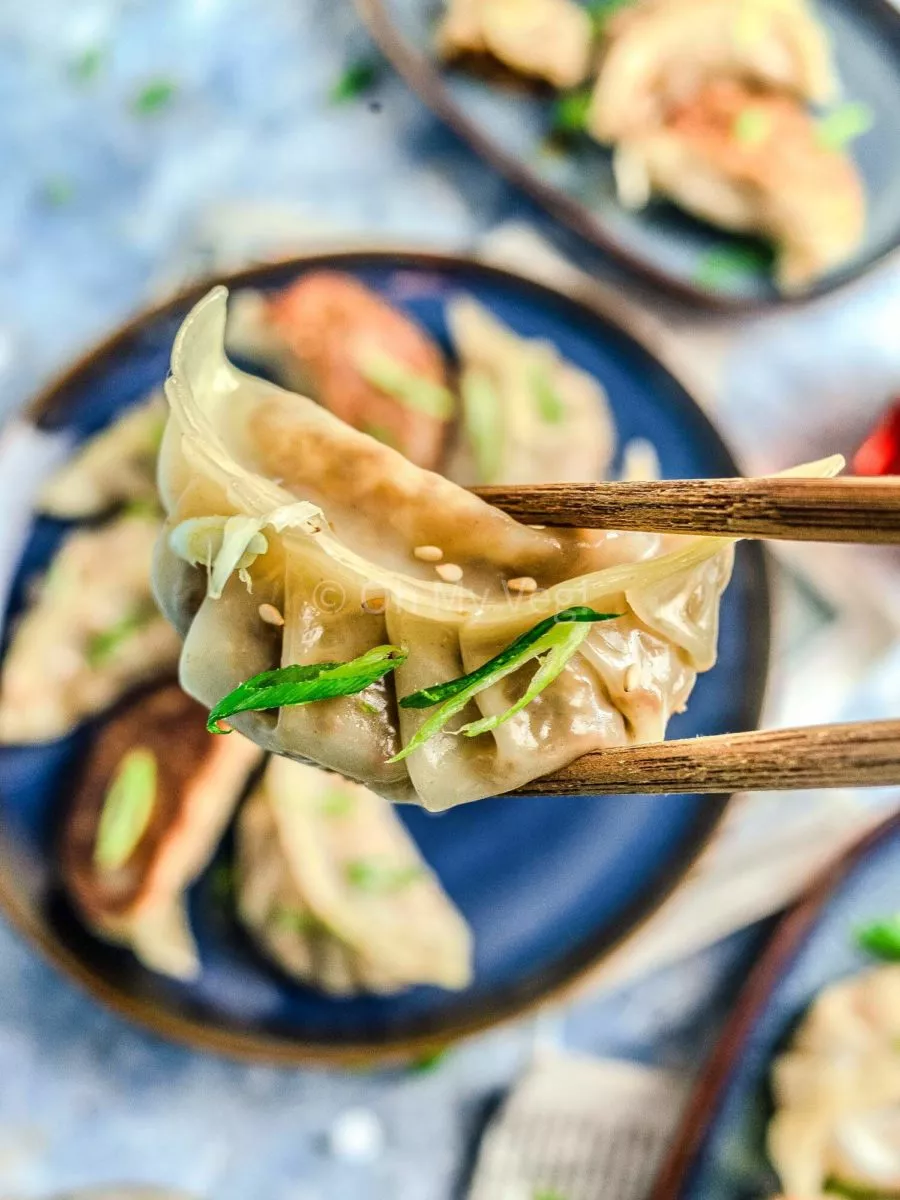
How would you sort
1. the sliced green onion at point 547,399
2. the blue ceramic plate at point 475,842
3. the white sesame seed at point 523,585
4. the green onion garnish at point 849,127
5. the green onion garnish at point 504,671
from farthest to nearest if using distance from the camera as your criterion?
1. the green onion garnish at point 849,127
2. the sliced green onion at point 547,399
3. the blue ceramic plate at point 475,842
4. the white sesame seed at point 523,585
5. the green onion garnish at point 504,671

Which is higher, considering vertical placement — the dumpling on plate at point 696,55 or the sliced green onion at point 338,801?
the dumpling on plate at point 696,55

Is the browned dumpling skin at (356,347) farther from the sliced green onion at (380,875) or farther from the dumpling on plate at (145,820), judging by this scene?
the sliced green onion at (380,875)

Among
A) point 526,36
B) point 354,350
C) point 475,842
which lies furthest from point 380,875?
point 526,36

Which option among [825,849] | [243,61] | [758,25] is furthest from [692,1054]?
[243,61]

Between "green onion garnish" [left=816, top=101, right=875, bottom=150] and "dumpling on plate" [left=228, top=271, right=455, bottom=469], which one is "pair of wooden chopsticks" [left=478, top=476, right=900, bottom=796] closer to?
"dumpling on plate" [left=228, top=271, right=455, bottom=469]

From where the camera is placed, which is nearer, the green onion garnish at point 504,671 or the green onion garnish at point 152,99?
the green onion garnish at point 504,671

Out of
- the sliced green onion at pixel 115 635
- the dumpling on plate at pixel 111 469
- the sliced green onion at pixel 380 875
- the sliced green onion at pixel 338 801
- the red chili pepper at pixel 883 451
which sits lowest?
the sliced green onion at pixel 380 875

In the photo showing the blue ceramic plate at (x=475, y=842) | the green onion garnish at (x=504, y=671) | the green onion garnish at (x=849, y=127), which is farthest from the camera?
the green onion garnish at (x=849, y=127)

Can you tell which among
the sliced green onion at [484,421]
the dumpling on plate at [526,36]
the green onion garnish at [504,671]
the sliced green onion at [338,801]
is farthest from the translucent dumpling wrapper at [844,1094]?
the dumpling on plate at [526,36]
